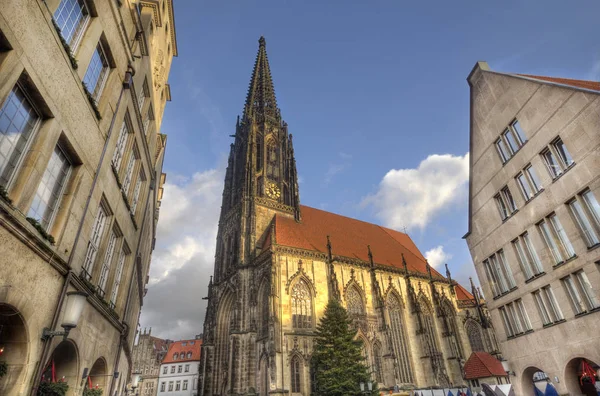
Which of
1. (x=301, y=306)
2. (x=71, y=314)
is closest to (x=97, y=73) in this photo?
(x=71, y=314)

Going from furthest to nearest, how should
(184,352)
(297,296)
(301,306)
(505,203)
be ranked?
1. (184,352)
2. (297,296)
3. (301,306)
4. (505,203)

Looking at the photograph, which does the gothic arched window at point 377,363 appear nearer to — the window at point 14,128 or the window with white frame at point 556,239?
the window with white frame at point 556,239

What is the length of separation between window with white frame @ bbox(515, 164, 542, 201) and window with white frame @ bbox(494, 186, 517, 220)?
0.75 metres

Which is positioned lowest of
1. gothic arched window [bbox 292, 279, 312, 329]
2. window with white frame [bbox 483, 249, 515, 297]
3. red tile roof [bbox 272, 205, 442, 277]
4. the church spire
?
window with white frame [bbox 483, 249, 515, 297]

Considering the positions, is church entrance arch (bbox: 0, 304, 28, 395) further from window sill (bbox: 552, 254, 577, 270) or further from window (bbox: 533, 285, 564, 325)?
window (bbox: 533, 285, 564, 325)

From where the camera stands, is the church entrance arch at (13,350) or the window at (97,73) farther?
the window at (97,73)

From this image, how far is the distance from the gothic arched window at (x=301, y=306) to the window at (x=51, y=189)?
76.6 feet

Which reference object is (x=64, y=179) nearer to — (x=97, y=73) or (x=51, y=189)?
(x=51, y=189)

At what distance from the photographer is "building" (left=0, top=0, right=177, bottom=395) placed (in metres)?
5.01

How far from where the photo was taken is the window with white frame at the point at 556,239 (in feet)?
37.9

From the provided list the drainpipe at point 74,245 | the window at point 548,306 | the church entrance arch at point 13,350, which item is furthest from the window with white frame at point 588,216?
the church entrance arch at point 13,350

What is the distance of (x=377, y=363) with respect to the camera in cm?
2916

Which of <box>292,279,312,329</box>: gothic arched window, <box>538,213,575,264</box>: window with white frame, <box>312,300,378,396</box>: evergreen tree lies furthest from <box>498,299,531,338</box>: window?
<box>292,279,312,329</box>: gothic arched window

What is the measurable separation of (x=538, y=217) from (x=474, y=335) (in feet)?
90.0
